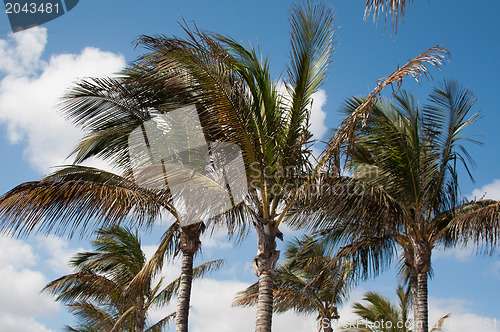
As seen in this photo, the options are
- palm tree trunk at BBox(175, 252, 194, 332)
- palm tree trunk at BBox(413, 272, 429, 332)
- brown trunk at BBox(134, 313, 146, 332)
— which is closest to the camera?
palm tree trunk at BBox(413, 272, 429, 332)

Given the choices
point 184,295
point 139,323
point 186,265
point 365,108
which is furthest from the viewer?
point 139,323

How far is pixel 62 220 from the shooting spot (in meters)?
6.37

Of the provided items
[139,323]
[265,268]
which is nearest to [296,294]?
[139,323]

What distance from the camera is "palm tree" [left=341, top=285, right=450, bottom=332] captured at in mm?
16125

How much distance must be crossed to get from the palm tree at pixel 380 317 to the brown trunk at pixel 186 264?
850cm

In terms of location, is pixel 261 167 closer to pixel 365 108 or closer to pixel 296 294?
pixel 365 108

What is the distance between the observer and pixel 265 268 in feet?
24.0

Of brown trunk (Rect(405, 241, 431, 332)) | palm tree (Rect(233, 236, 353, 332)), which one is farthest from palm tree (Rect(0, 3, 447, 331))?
palm tree (Rect(233, 236, 353, 332))

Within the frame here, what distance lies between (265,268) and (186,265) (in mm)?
2875

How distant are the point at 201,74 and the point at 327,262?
17.7 ft

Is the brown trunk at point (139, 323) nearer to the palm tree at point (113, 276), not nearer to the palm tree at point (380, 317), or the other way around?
the palm tree at point (113, 276)

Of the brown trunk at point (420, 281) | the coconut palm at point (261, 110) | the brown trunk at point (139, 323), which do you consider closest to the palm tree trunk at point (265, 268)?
the coconut palm at point (261, 110)

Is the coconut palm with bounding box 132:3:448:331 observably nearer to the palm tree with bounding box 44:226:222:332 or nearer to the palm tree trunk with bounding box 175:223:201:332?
the palm tree trunk with bounding box 175:223:201:332

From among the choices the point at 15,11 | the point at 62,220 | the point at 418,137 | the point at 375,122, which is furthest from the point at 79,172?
the point at 418,137
